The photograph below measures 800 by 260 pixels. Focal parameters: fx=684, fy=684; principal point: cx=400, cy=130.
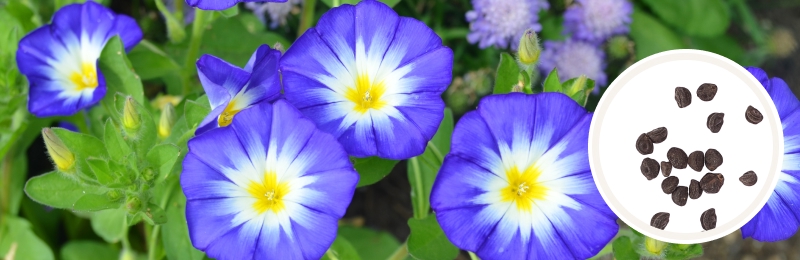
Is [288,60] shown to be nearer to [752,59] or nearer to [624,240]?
[624,240]

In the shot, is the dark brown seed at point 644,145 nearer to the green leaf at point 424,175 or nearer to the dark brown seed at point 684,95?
the dark brown seed at point 684,95

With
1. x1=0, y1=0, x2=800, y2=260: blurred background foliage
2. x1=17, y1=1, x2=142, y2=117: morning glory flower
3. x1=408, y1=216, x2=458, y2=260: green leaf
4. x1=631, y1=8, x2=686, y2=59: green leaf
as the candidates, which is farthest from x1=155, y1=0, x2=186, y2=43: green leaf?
x1=631, y1=8, x2=686, y2=59: green leaf

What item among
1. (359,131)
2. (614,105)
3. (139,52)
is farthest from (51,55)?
(614,105)

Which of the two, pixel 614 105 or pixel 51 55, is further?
pixel 51 55

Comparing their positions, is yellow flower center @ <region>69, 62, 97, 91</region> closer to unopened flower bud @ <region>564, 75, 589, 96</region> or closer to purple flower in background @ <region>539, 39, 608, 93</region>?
unopened flower bud @ <region>564, 75, 589, 96</region>

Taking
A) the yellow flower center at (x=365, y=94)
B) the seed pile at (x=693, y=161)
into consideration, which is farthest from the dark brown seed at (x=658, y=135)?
the yellow flower center at (x=365, y=94)

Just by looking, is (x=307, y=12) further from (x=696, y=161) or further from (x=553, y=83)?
(x=696, y=161)
